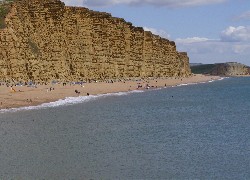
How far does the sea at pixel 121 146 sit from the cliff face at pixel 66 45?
36.6 m

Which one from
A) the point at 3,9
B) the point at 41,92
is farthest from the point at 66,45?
the point at 41,92

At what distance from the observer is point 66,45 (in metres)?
91.2

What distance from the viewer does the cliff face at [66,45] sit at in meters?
79.2

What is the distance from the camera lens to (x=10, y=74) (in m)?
75.6

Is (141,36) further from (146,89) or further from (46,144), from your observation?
(46,144)

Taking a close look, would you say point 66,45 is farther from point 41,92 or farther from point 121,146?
point 121,146

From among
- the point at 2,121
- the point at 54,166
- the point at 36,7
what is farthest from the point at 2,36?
the point at 54,166

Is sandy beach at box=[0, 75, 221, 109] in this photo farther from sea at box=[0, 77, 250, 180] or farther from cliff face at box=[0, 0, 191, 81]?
sea at box=[0, 77, 250, 180]

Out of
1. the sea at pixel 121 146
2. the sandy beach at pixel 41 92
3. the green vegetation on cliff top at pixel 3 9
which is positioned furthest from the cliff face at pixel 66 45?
the sea at pixel 121 146

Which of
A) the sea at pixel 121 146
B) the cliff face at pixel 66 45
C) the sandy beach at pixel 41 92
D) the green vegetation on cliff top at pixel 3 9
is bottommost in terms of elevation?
the sea at pixel 121 146

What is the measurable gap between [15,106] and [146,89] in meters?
49.6

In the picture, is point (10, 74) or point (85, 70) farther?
point (85, 70)

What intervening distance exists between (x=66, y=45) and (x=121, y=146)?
66.6 meters

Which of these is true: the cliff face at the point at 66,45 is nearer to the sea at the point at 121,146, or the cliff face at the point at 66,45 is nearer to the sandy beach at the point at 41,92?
the sandy beach at the point at 41,92
